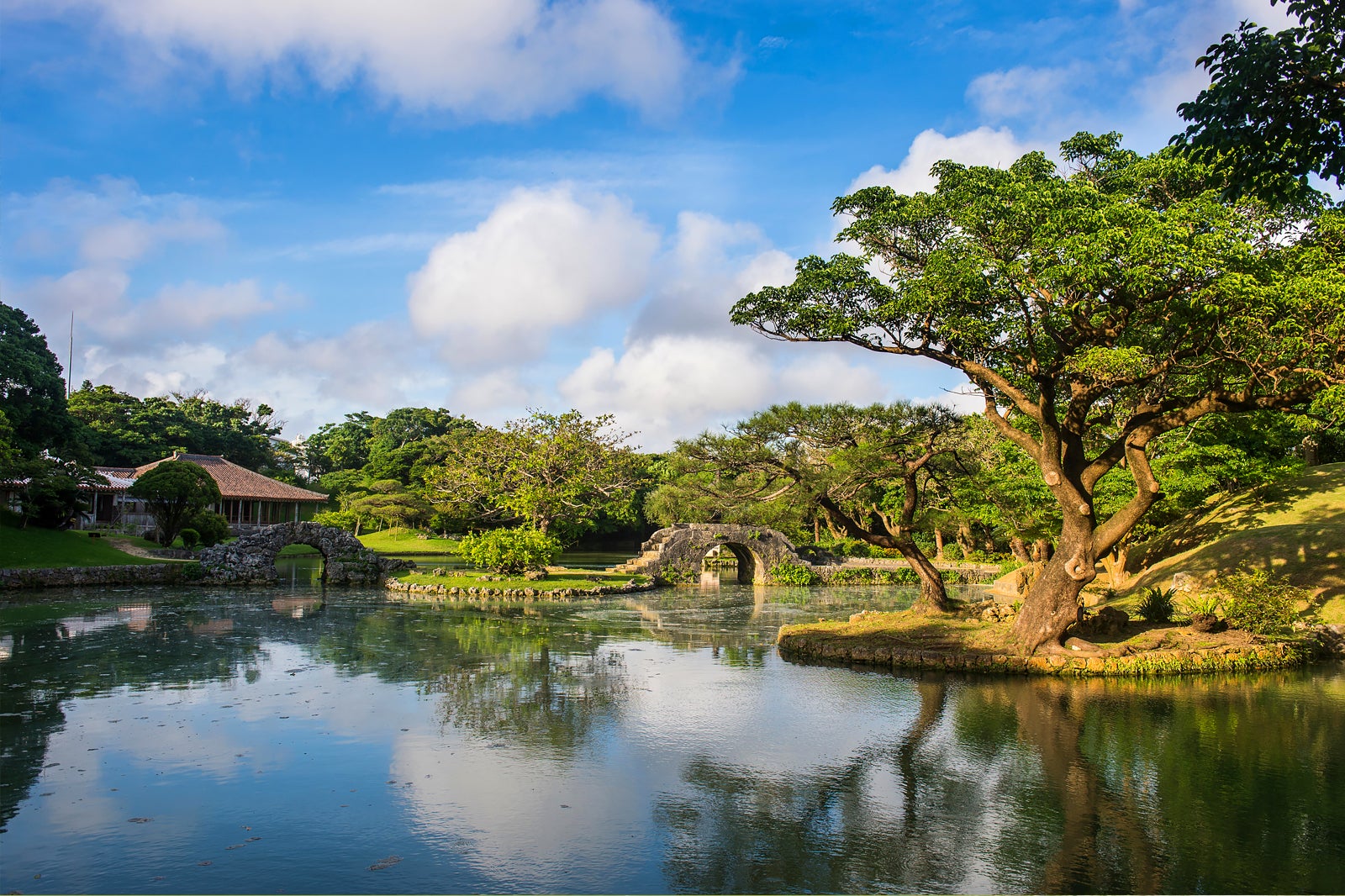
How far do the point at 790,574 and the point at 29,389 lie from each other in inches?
1157

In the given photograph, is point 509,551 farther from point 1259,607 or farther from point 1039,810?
point 1039,810

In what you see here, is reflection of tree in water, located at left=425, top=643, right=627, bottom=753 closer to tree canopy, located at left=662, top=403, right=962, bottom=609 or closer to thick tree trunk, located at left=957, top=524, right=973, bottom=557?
tree canopy, located at left=662, top=403, right=962, bottom=609

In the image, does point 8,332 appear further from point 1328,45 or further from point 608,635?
point 1328,45

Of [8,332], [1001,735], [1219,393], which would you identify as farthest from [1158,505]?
[8,332]

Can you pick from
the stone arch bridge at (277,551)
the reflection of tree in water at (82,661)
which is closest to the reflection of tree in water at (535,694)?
the reflection of tree in water at (82,661)

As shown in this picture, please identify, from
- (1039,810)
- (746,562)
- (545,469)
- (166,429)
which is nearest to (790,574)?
(746,562)

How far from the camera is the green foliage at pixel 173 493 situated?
113ft

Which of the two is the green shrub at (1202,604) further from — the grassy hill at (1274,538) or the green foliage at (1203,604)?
the grassy hill at (1274,538)

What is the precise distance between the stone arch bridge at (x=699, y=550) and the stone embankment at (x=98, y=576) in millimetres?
15118

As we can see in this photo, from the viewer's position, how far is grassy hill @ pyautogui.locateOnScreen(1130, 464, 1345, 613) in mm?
18094

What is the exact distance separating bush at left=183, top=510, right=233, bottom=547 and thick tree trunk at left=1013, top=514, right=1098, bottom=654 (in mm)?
35645

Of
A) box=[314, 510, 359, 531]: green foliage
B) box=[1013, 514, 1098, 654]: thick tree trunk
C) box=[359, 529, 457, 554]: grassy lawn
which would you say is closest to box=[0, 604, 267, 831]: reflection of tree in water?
box=[1013, 514, 1098, 654]: thick tree trunk

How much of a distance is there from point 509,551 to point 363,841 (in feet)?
72.6

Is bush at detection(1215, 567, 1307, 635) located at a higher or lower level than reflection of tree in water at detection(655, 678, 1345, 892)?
higher
